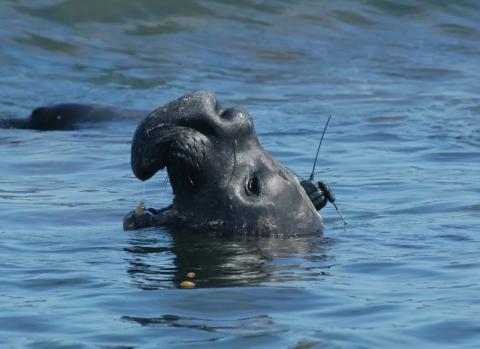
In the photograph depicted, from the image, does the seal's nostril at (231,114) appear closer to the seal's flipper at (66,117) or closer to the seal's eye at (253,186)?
the seal's eye at (253,186)

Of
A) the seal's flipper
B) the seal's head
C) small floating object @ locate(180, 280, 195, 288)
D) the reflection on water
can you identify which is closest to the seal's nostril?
the seal's head

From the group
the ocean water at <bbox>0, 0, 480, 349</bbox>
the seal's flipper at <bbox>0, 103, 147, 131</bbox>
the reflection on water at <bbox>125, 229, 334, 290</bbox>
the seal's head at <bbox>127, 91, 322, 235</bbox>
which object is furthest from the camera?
the seal's flipper at <bbox>0, 103, 147, 131</bbox>

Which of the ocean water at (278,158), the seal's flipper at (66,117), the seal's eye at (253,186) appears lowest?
the seal's flipper at (66,117)

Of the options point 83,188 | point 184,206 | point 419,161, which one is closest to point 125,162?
point 83,188

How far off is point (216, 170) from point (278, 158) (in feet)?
14.6

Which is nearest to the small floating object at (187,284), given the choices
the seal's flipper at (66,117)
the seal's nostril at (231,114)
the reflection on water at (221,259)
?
the reflection on water at (221,259)

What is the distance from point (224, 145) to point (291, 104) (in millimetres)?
8274

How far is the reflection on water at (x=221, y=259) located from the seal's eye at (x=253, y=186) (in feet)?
0.81

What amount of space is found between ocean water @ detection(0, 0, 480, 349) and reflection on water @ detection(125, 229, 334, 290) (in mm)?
13

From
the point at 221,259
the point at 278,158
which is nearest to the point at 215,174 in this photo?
the point at 221,259

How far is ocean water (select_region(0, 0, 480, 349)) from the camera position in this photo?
5602mm

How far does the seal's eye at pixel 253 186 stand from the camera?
22.2ft

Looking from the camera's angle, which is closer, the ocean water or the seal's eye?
the ocean water

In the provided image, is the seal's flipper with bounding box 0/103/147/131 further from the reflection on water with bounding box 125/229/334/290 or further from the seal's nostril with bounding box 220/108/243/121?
the seal's nostril with bounding box 220/108/243/121
